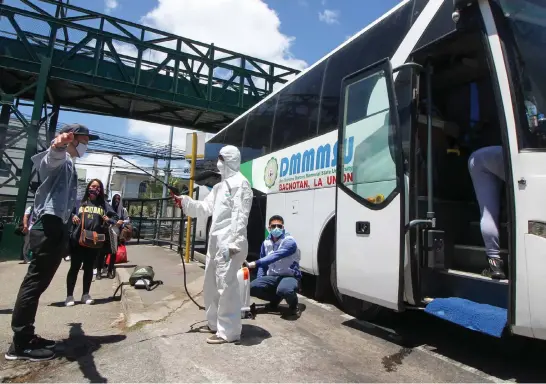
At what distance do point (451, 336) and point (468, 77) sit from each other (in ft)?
9.45

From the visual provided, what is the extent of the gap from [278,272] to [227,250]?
146 cm

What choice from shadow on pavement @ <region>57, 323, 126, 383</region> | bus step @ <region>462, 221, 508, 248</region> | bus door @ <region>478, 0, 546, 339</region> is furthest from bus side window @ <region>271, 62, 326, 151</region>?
shadow on pavement @ <region>57, 323, 126, 383</region>

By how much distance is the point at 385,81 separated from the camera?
3.96 m

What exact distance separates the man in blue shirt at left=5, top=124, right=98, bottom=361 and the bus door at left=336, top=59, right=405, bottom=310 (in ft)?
8.80

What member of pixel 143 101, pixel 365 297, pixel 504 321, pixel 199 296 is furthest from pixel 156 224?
pixel 504 321

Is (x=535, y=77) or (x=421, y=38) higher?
(x=421, y=38)

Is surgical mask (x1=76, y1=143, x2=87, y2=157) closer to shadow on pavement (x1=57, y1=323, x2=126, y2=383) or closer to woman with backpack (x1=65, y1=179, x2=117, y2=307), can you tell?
shadow on pavement (x1=57, y1=323, x2=126, y2=383)

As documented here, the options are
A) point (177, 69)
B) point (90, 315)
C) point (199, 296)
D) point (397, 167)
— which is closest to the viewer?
point (397, 167)

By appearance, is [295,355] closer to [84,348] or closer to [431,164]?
[84,348]

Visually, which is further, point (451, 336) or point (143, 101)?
point (143, 101)

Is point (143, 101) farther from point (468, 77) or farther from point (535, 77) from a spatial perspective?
point (535, 77)

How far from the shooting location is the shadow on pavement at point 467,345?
329 centimetres

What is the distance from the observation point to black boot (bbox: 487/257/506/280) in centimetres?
322

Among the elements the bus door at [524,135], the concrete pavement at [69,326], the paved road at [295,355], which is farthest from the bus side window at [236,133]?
the bus door at [524,135]
